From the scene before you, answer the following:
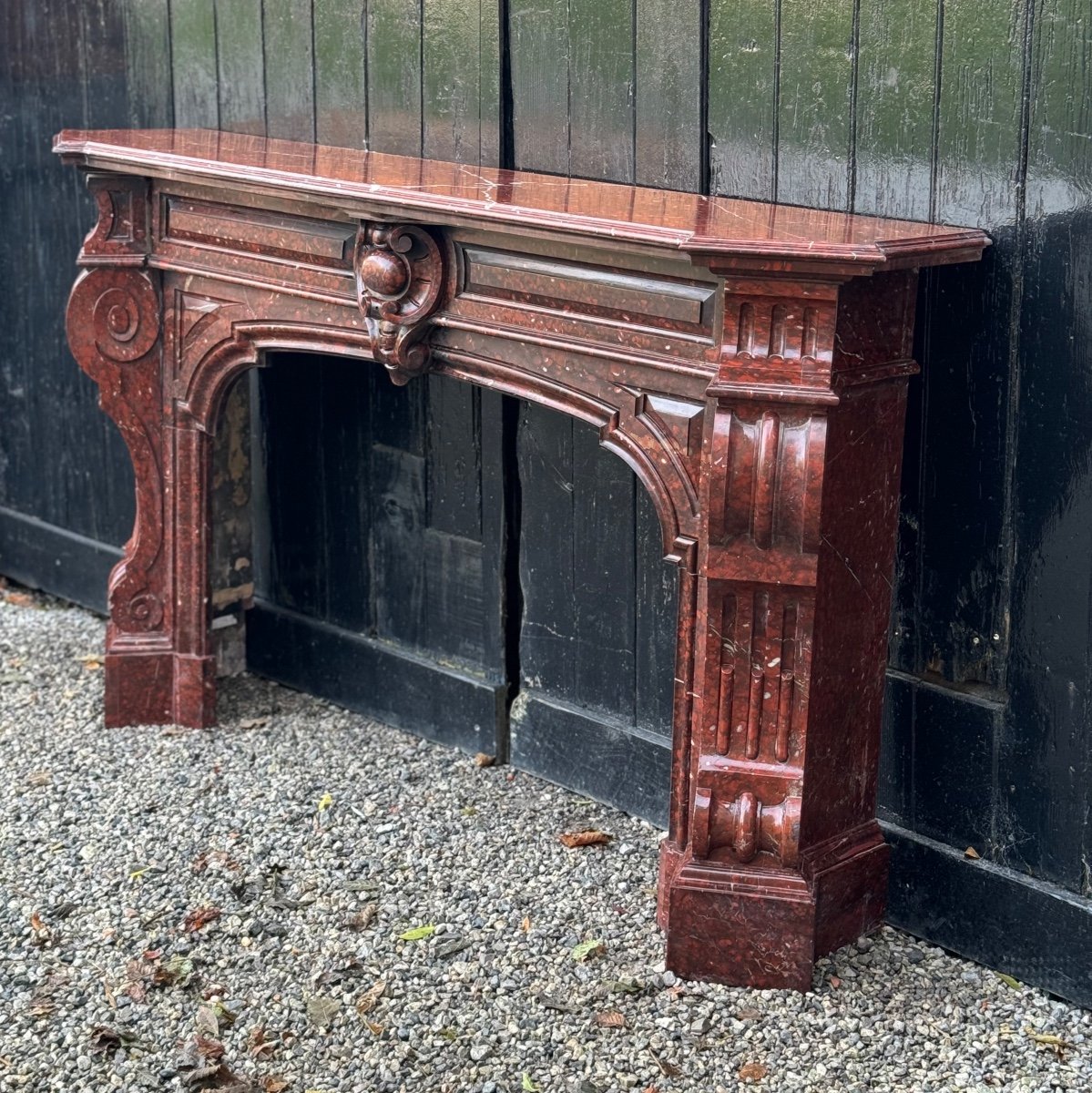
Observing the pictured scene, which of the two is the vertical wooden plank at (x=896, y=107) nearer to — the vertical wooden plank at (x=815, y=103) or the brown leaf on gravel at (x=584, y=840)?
the vertical wooden plank at (x=815, y=103)

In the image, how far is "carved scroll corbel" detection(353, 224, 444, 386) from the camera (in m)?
3.65

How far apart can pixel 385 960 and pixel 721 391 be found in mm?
1353

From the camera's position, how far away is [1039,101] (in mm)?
3123

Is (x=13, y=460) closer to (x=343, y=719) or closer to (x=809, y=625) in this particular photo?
(x=343, y=719)

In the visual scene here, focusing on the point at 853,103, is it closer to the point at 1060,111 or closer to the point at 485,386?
the point at 1060,111

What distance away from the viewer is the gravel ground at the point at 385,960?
3.20 meters

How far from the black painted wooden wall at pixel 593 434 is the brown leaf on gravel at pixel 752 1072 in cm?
61

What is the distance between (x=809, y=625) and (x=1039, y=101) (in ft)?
3.38

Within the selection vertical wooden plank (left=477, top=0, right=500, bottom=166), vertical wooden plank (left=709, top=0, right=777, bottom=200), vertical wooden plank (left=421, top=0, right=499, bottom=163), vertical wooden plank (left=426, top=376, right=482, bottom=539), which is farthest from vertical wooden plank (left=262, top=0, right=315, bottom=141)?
vertical wooden plank (left=709, top=0, right=777, bottom=200)

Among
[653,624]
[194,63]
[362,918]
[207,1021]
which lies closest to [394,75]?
[194,63]

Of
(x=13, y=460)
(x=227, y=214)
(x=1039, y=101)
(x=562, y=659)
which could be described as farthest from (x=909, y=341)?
(x=13, y=460)

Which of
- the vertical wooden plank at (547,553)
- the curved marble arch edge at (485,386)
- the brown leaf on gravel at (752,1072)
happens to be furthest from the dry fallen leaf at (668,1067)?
the vertical wooden plank at (547,553)

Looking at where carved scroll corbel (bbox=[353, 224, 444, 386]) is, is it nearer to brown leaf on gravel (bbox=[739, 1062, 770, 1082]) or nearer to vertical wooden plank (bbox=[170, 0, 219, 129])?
vertical wooden plank (bbox=[170, 0, 219, 129])

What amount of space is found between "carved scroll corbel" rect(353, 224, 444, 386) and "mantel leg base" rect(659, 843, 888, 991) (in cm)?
121
